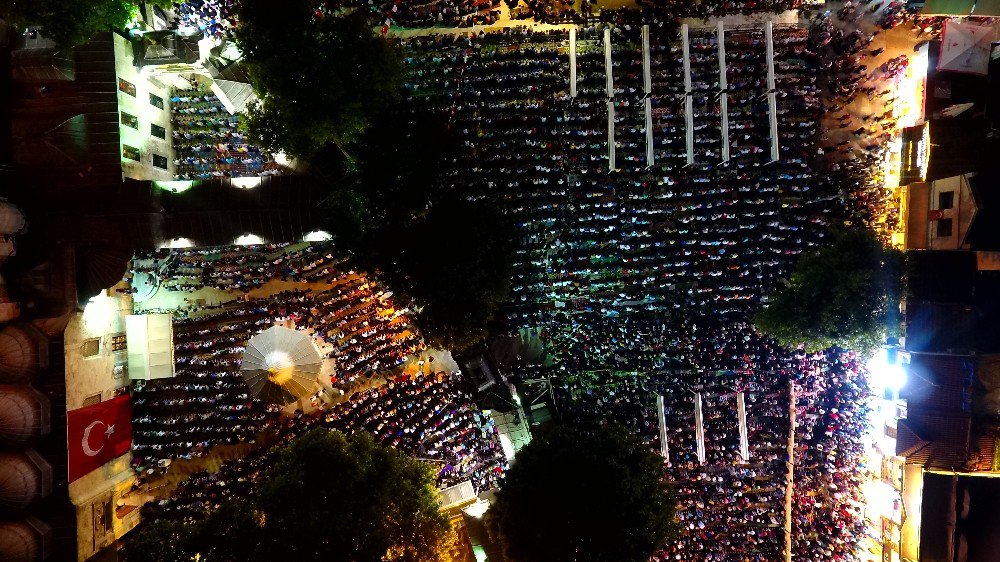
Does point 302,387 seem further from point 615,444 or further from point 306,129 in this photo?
point 615,444

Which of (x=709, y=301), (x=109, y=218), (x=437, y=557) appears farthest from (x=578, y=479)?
(x=109, y=218)


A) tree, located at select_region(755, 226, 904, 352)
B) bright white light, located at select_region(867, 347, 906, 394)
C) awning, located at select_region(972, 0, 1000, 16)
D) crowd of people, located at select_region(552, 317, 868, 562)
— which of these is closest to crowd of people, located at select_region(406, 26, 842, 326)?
tree, located at select_region(755, 226, 904, 352)

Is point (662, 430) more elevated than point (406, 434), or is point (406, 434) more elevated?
point (406, 434)

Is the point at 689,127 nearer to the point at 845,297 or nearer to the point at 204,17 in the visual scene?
the point at 845,297

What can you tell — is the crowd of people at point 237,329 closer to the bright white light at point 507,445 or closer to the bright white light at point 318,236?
the bright white light at point 318,236

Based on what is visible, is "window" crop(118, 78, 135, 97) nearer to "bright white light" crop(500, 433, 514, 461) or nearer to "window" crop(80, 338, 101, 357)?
"window" crop(80, 338, 101, 357)

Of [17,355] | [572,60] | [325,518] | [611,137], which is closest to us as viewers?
[325,518]

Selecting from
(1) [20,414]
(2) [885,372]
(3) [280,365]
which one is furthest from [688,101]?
(1) [20,414]

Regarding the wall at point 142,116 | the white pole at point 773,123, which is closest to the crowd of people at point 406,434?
the wall at point 142,116
